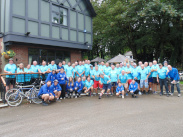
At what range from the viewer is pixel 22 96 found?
7824mm

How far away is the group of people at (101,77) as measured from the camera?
8797 mm

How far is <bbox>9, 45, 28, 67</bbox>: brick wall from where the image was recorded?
11.4 metres

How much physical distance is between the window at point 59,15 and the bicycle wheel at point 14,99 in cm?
786

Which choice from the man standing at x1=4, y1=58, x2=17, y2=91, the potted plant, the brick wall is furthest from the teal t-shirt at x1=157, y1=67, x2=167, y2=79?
the potted plant

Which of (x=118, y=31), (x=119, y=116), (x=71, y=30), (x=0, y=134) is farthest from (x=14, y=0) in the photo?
(x=118, y=31)

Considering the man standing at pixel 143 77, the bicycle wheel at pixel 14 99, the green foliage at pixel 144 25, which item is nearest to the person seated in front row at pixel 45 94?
the bicycle wheel at pixel 14 99

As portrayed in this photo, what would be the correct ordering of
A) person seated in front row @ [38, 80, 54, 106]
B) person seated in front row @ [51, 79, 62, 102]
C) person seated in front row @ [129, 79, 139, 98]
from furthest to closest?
Result: person seated in front row @ [129, 79, 139, 98] < person seated in front row @ [51, 79, 62, 102] < person seated in front row @ [38, 80, 54, 106]

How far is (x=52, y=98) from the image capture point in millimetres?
8000

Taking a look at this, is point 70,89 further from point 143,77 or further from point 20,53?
point 20,53

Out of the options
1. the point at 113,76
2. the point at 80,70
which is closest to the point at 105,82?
the point at 113,76

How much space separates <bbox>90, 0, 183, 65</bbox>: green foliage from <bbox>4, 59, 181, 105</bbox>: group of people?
6.14 m

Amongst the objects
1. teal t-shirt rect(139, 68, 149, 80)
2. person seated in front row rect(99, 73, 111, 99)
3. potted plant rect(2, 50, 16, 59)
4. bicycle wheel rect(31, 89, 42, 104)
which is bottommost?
bicycle wheel rect(31, 89, 42, 104)

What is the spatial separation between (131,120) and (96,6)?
2336cm

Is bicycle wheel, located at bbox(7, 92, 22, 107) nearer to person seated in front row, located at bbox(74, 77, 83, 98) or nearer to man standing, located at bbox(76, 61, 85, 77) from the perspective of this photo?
person seated in front row, located at bbox(74, 77, 83, 98)
